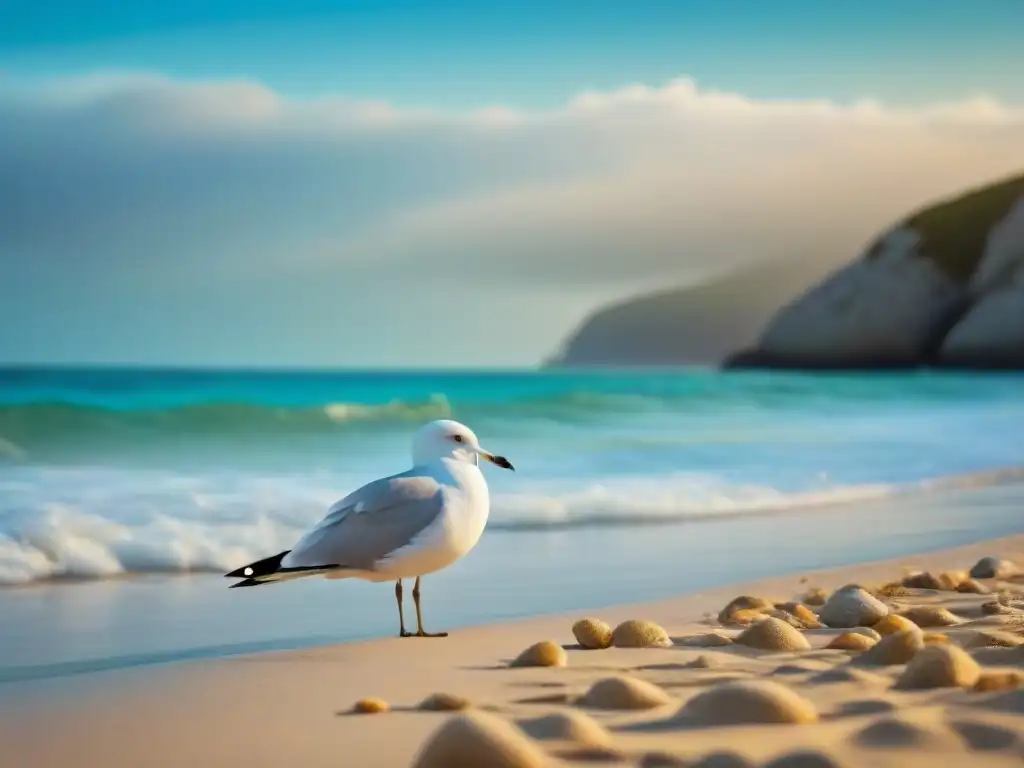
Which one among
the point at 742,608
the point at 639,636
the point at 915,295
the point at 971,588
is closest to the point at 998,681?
the point at 639,636

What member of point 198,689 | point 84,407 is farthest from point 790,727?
point 84,407

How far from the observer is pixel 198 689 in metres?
3.56

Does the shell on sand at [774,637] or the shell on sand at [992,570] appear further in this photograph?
the shell on sand at [992,570]

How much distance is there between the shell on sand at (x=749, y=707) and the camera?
9.46 feet

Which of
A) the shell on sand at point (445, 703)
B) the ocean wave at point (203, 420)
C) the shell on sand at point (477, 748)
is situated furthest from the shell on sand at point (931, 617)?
the ocean wave at point (203, 420)

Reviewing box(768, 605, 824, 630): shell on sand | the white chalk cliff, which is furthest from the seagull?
the white chalk cliff

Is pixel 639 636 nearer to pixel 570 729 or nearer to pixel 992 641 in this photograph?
pixel 992 641

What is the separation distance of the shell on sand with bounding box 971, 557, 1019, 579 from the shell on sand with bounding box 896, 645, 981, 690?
2.43 metres

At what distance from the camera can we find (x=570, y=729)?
9.10 ft

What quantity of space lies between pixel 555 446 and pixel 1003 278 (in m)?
52.6

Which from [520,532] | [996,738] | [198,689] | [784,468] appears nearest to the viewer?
[996,738]

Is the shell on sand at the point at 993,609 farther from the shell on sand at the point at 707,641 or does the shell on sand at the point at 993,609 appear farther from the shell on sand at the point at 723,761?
the shell on sand at the point at 723,761

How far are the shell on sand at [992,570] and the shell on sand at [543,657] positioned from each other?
8.12 feet

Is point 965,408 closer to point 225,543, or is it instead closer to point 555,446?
point 555,446
